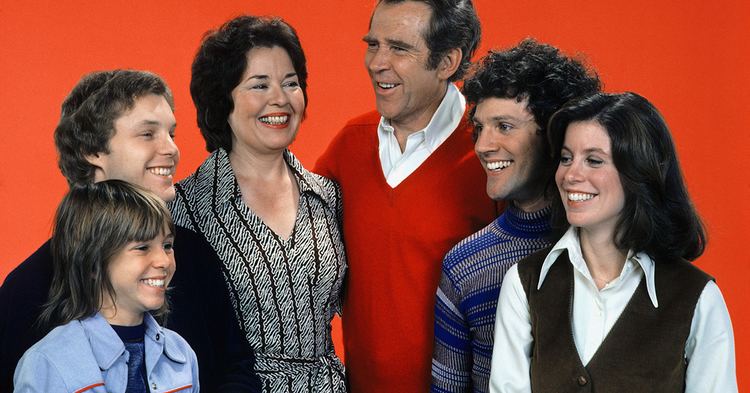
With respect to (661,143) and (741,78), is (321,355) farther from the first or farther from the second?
(741,78)

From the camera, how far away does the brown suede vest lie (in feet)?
7.20

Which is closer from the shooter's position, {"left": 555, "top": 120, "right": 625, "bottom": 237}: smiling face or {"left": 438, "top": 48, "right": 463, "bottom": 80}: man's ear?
{"left": 555, "top": 120, "right": 625, "bottom": 237}: smiling face

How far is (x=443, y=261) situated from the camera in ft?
8.50

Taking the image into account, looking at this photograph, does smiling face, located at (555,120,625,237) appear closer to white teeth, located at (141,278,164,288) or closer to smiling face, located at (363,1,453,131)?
smiling face, located at (363,1,453,131)

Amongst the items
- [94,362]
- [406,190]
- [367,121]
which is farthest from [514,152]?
[94,362]

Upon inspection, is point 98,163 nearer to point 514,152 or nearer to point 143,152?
point 143,152

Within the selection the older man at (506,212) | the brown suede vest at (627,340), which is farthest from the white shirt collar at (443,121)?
the brown suede vest at (627,340)

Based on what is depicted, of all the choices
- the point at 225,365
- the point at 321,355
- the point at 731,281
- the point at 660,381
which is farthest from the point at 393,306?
the point at 731,281

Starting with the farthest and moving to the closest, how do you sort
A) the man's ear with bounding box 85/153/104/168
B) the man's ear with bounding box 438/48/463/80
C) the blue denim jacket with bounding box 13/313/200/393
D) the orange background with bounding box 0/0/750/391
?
the orange background with bounding box 0/0/750/391, the man's ear with bounding box 438/48/463/80, the man's ear with bounding box 85/153/104/168, the blue denim jacket with bounding box 13/313/200/393

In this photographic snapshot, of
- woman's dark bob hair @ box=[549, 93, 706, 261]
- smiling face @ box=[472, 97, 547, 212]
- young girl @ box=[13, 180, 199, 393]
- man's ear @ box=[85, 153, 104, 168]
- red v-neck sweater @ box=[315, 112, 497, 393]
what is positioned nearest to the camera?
young girl @ box=[13, 180, 199, 393]

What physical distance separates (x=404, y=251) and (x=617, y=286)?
24.8 inches

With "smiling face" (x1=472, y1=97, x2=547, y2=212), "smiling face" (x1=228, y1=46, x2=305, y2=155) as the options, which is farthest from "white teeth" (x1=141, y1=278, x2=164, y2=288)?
"smiling face" (x1=472, y1=97, x2=547, y2=212)

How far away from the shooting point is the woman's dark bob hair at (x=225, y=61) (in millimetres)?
2686

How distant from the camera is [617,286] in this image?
231cm
